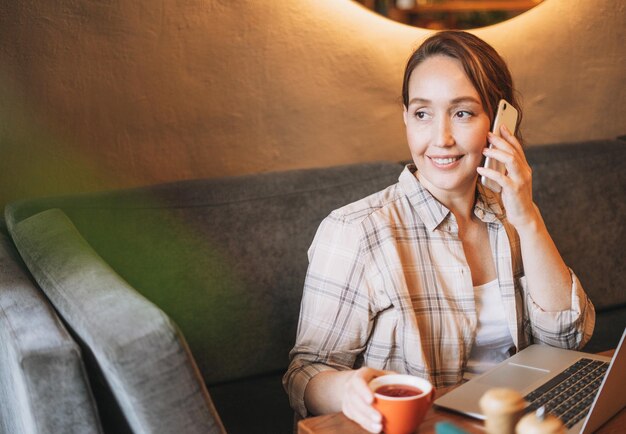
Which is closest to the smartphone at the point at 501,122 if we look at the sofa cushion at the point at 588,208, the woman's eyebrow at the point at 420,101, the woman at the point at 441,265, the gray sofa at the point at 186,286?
the woman at the point at 441,265

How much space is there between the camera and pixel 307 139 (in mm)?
2211

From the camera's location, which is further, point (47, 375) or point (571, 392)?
point (571, 392)

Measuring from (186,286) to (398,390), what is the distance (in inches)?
35.1

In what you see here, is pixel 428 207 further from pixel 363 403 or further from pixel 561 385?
pixel 363 403

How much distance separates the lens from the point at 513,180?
1.48 metres

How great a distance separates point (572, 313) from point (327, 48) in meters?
1.05

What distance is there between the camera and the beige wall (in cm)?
184

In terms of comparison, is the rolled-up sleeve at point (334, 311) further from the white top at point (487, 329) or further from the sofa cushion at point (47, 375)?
the sofa cushion at point (47, 375)

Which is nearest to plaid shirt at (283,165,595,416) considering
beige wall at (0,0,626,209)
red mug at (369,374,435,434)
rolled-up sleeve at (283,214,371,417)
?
rolled-up sleeve at (283,214,371,417)

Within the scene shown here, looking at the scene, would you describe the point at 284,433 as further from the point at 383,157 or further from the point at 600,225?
the point at 600,225

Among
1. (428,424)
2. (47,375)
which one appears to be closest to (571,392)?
(428,424)

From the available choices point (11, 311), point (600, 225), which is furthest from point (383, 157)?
point (11, 311)

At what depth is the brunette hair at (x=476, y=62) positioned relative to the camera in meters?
1.52

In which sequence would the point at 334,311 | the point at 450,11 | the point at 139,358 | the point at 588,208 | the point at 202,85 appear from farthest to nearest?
Answer: 1. the point at 450,11
2. the point at 588,208
3. the point at 202,85
4. the point at 334,311
5. the point at 139,358
